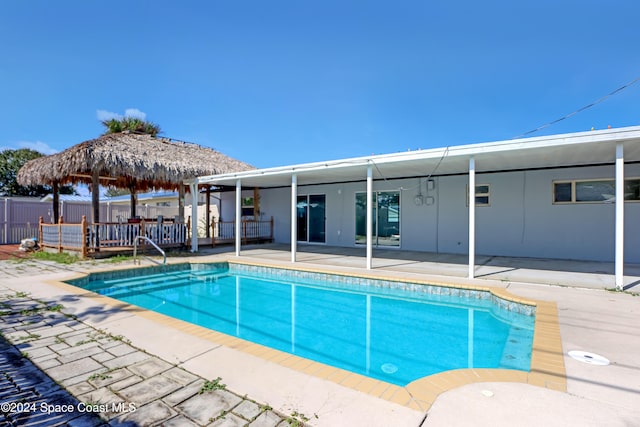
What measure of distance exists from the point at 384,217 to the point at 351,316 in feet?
20.7

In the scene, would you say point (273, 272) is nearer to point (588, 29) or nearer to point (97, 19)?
point (97, 19)

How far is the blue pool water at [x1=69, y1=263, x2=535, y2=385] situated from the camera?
385 cm

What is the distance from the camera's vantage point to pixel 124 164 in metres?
9.61

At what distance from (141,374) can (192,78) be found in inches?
533

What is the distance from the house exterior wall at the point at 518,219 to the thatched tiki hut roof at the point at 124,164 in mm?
5919

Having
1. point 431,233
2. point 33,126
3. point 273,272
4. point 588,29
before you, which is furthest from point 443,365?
point 33,126

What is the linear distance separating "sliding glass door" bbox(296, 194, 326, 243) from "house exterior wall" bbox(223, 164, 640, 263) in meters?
1.66

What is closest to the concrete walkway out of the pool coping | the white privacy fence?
the pool coping

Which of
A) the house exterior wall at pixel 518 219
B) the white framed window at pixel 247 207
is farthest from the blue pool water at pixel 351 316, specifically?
the white framed window at pixel 247 207

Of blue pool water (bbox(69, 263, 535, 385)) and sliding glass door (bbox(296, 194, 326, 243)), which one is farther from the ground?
sliding glass door (bbox(296, 194, 326, 243))

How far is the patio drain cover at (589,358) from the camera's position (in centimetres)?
278

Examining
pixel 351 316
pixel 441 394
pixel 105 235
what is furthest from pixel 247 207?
pixel 441 394

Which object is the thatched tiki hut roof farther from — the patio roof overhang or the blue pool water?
the blue pool water

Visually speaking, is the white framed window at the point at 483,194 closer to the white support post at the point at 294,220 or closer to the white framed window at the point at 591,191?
the white framed window at the point at 591,191
